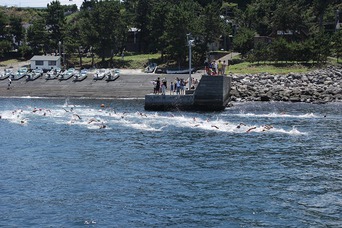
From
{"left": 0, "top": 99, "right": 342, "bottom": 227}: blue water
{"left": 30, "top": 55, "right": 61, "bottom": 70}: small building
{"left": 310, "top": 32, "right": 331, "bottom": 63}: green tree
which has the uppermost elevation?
{"left": 310, "top": 32, "right": 331, "bottom": 63}: green tree

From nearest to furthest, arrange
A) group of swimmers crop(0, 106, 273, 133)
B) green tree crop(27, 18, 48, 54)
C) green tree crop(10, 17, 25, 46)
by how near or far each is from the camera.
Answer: group of swimmers crop(0, 106, 273, 133)
green tree crop(27, 18, 48, 54)
green tree crop(10, 17, 25, 46)

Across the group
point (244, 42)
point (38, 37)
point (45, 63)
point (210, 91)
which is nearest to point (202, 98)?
point (210, 91)

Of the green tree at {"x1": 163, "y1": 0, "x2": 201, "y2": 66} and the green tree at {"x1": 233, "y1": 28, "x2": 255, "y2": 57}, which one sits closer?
the green tree at {"x1": 163, "y1": 0, "x2": 201, "y2": 66}

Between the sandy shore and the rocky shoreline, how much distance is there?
439 inches

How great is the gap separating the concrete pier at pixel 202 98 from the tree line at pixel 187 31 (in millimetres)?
24684

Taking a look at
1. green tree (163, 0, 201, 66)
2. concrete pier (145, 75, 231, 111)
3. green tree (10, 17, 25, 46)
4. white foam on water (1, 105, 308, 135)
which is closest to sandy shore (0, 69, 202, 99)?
green tree (163, 0, 201, 66)

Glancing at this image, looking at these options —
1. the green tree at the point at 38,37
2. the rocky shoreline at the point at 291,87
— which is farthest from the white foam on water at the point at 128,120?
the green tree at the point at 38,37

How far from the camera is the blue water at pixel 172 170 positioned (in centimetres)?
2908

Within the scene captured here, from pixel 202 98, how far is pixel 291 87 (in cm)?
2052

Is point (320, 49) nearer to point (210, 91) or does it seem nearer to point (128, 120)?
point (210, 91)

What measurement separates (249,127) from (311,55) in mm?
51848

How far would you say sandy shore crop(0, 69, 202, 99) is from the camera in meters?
90.1

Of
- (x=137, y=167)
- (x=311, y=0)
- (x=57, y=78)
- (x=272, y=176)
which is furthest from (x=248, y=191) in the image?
(x=311, y=0)

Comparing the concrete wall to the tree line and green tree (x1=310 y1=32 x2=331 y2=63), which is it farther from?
green tree (x1=310 y1=32 x2=331 y2=63)
